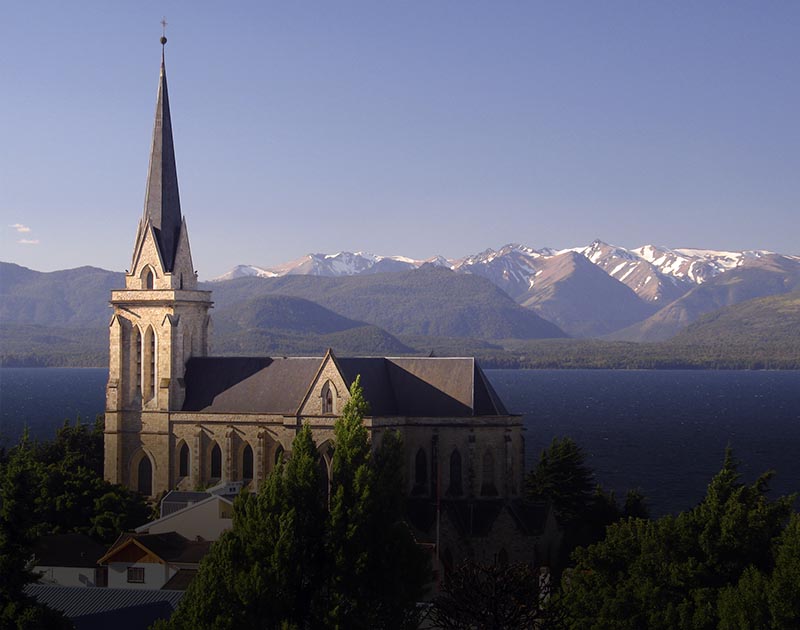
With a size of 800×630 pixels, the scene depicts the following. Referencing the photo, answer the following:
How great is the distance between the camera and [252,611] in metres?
47.5

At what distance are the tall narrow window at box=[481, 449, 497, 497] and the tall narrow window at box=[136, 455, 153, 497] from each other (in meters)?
22.0

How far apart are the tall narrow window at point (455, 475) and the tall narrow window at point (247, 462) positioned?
12785 millimetres

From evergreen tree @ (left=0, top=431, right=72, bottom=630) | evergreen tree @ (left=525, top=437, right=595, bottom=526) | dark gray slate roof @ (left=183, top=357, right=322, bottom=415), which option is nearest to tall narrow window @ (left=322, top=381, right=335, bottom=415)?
dark gray slate roof @ (left=183, top=357, right=322, bottom=415)

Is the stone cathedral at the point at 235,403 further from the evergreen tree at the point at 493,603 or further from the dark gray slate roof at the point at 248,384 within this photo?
the evergreen tree at the point at 493,603

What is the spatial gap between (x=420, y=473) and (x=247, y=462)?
11.2 m

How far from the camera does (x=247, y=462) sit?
8962 cm

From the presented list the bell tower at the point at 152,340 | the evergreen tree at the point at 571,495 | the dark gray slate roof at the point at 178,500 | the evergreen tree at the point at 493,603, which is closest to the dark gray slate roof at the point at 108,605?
the evergreen tree at the point at 493,603

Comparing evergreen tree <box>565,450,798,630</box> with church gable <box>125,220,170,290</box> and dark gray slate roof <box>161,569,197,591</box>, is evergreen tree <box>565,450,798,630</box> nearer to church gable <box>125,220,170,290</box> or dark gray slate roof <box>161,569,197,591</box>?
dark gray slate roof <box>161,569,197,591</box>

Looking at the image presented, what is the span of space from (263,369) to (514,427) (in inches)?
667

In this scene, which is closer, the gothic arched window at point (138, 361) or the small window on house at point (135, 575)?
the small window on house at point (135, 575)

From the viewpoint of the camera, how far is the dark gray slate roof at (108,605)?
180 feet

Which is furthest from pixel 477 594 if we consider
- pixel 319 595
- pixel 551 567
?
pixel 551 567

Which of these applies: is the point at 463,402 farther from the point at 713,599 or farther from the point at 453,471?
the point at 713,599

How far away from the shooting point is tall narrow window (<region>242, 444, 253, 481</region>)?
89.4m
